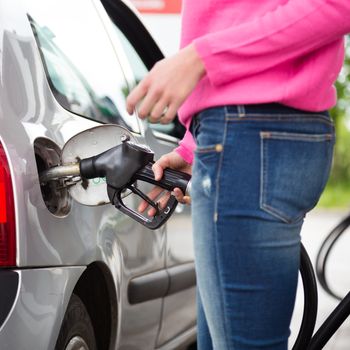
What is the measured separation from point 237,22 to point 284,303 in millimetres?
512

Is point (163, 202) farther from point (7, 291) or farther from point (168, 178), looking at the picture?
point (7, 291)

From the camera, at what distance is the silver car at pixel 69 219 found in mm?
2525

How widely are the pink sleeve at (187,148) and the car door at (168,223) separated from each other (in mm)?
1702

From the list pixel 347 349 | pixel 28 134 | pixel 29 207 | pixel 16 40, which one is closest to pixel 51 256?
pixel 29 207

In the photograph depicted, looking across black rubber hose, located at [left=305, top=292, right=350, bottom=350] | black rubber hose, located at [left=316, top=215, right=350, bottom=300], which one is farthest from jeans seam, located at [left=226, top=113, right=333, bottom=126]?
black rubber hose, located at [left=316, top=215, right=350, bottom=300]

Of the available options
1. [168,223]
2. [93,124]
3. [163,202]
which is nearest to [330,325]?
[163,202]

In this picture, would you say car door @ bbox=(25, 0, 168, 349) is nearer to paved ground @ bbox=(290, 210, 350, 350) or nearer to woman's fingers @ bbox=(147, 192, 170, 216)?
woman's fingers @ bbox=(147, 192, 170, 216)

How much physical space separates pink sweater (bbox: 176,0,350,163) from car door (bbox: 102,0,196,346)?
2.13 meters

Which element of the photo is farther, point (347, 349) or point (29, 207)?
point (347, 349)

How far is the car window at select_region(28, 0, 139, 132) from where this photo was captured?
3029 mm

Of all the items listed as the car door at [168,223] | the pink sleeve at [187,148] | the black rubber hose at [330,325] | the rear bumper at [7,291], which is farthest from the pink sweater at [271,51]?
the car door at [168,223]

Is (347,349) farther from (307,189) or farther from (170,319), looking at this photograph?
(307,189)

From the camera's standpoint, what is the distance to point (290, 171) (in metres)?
1.69

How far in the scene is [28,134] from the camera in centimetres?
261
